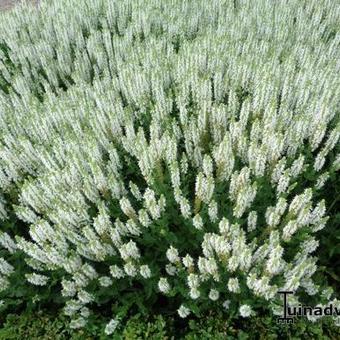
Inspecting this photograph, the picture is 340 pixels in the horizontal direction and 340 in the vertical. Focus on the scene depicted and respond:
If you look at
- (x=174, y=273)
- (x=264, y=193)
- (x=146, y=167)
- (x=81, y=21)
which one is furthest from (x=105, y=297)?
(x=81, y=21)

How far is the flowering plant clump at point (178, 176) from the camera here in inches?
163

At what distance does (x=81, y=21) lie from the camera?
869 centimetres

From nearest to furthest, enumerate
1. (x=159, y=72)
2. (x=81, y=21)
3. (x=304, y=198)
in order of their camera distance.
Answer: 1. (x=304, y=198)
2. (x=159, y=72)
3. (x=81, y=21)

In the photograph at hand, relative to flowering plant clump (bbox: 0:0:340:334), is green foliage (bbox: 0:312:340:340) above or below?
below

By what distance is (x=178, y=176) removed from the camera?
4391 millimetres

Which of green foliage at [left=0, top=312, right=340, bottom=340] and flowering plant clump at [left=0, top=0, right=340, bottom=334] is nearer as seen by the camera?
flowering plant clump at [left=0, top=0, right=340, bottom=334]

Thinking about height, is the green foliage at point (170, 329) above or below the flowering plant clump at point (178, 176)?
below

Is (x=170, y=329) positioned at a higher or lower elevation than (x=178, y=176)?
lower

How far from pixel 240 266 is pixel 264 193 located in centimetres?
97

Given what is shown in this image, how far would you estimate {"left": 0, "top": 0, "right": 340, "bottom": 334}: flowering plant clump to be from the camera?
163 inches

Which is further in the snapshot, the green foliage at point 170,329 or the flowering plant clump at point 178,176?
the green foliage at point 170,329

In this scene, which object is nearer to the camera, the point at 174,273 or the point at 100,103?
the point at 174,273

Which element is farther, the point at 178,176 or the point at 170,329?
the point at 170,329

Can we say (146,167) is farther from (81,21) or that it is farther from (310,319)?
(81,21)
